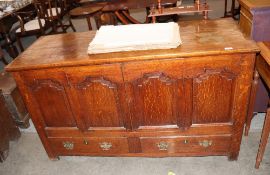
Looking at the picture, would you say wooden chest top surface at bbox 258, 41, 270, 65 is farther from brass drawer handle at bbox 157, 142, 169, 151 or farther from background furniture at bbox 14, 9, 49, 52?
background furniture at bbox 14, 9, 49, 52

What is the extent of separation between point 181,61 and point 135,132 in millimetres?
601

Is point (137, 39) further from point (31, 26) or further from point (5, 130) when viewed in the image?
point (31, 26)

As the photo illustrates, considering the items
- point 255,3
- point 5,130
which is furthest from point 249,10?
point 5,130

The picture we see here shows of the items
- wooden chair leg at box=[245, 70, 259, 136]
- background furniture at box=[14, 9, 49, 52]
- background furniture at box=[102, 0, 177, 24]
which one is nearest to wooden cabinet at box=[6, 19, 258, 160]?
wooden chair leg at box=[245, 70, 259, 136]

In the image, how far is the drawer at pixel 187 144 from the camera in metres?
1.71

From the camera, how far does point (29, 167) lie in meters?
2.00

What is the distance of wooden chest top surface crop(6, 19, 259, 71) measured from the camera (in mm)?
1385

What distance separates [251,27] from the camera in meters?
1.71

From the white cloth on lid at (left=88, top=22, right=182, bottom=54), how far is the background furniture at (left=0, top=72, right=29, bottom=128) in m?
1.14

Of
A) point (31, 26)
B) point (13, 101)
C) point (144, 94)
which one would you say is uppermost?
point (144, 94)

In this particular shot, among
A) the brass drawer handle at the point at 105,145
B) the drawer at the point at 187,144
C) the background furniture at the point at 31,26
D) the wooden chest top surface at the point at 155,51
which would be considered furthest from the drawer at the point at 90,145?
the background furniture at the point at 31,26

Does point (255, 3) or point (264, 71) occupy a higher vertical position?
point (255, 3)

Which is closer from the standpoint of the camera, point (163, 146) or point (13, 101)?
point (163, 146)

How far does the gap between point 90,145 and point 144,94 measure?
0.61 m
